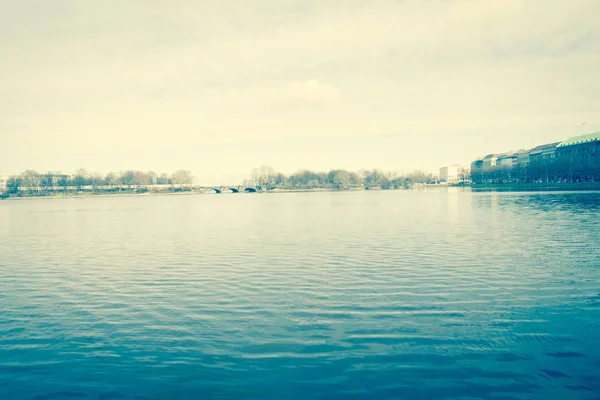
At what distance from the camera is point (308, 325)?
12539 millimetres

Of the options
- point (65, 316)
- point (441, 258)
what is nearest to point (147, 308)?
point (65, 316)

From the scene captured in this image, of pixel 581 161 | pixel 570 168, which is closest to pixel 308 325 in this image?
pixel 570 168

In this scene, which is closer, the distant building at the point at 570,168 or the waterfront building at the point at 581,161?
the waterfront building at the point at 581,161

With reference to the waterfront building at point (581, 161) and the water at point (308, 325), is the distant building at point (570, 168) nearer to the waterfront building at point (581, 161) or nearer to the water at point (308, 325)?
the waterfront building at point (581, 161)

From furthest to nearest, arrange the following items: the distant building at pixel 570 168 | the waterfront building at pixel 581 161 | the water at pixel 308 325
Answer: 1. the distant building at pixel 570 168
2. the waterfront building at pixel 581 161
3. the water at pixel 308 325

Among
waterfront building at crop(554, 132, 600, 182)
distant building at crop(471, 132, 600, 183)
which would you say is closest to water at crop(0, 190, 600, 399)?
waterfront building at crop(554, 132, 600, 182)

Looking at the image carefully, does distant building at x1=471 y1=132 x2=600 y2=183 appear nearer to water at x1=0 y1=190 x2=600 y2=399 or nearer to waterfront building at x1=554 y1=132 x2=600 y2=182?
waterfront building at x1=554 y1=132 x2=600 y2=182

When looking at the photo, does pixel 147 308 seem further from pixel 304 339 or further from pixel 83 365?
pixel 304 339

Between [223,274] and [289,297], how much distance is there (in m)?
5.12

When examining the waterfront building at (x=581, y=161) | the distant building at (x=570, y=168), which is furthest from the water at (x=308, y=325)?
the distant building at (x=570, y=168)

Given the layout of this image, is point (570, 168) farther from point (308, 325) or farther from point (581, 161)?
point (308, 325)

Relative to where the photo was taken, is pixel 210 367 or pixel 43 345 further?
pixel 43 345

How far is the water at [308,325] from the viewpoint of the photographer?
30.7ft

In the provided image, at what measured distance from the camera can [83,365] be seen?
1043 cm
